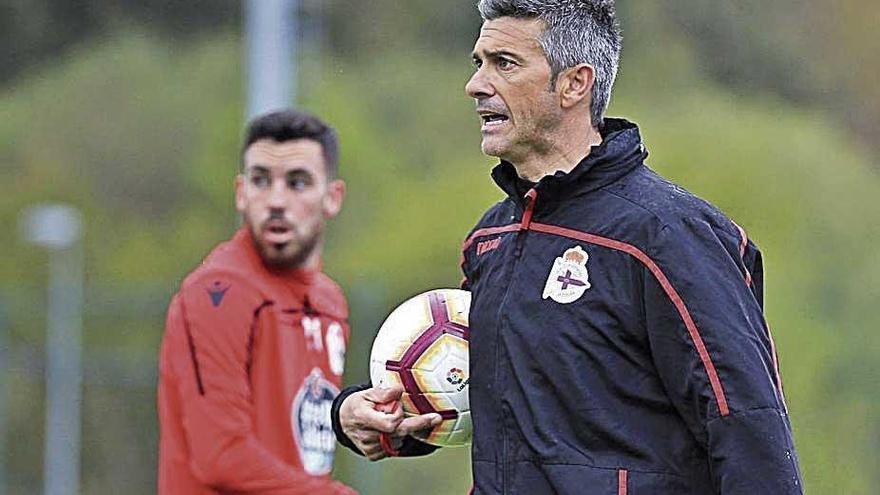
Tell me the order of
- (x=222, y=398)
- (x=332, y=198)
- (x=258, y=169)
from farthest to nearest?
(x=332, y=198) → (x=258, y=169) → (x=222, y=398)

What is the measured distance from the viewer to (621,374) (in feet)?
11.2

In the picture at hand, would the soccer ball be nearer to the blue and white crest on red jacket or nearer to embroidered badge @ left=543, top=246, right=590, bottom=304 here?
embroidered badge @ left=543, top=246, right=590, bottom=304

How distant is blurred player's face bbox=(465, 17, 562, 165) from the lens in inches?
142

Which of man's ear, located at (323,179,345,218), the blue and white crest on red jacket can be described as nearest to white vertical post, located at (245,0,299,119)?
man's ear, located at (323,179,345,218)

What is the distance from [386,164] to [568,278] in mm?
14465

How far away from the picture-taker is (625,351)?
342 centimetres

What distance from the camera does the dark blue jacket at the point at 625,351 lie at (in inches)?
129

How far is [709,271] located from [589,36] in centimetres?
62

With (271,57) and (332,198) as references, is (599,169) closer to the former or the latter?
(332,198)

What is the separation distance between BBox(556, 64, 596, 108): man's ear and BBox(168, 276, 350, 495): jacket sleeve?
5.99 ft

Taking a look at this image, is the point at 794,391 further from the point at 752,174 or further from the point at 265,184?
the point at 265,184

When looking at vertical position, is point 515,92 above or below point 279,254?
above

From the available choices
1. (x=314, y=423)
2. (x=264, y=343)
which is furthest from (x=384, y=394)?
(x=314, y=423)

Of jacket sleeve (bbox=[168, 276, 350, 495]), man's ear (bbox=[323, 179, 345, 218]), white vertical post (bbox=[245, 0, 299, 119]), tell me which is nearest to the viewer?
jacket sleeve (bbox=[168, 276, 350, 495])
